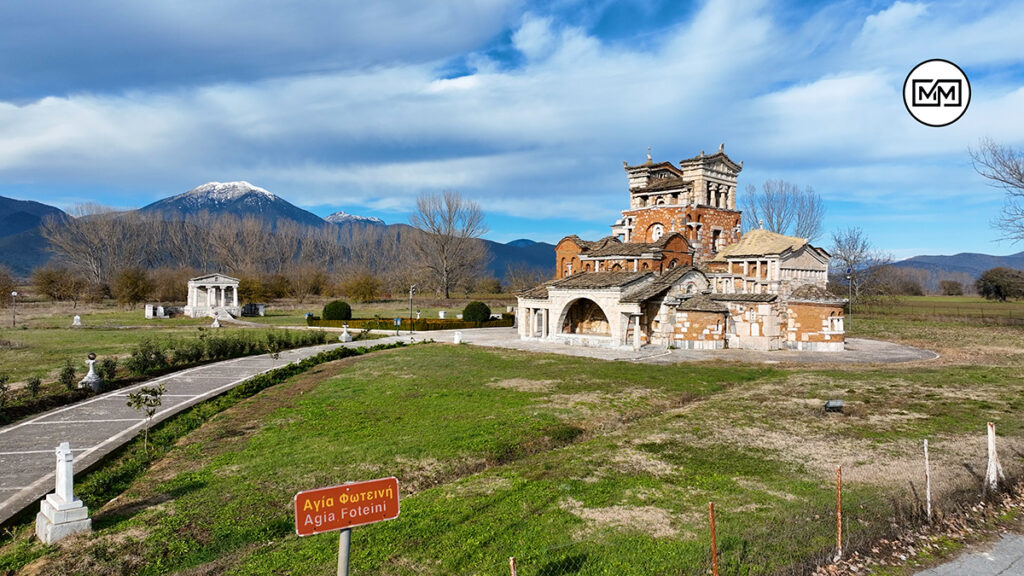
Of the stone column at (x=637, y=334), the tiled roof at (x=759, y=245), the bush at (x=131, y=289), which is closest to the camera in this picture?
the stone column at (x=637, y=334)

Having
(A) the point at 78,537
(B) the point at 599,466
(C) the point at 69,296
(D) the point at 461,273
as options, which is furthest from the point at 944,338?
(C) the point at 69,296

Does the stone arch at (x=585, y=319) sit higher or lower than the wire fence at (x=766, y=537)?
higher

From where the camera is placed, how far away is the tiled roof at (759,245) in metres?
29.7

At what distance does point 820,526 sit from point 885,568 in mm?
826

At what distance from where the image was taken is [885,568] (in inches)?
263

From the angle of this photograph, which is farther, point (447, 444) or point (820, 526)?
point (447, 444)

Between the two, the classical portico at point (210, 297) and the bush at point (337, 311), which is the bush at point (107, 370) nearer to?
the bush at point (337, 311)

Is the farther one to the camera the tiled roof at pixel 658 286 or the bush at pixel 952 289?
the bush at pixel 952 289

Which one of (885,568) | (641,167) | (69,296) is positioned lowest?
(885,568)

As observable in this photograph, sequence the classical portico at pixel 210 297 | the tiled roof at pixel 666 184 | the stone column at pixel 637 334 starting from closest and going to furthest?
the stone column at pixel 637 334
the tiled roof at pixel 666 184
the classical portico at pixel 210 297

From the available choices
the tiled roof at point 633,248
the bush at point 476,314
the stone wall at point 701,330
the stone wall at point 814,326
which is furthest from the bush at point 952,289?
the bush at point 476,314

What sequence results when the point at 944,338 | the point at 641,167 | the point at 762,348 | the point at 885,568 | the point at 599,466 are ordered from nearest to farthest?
the point at 885,568 < the point at 599,466 < the point at 762,348 < the point at 944,338 < the point at 641,167

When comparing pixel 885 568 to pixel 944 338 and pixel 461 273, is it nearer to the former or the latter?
pixel 944 338

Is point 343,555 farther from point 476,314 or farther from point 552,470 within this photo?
point 476,314
